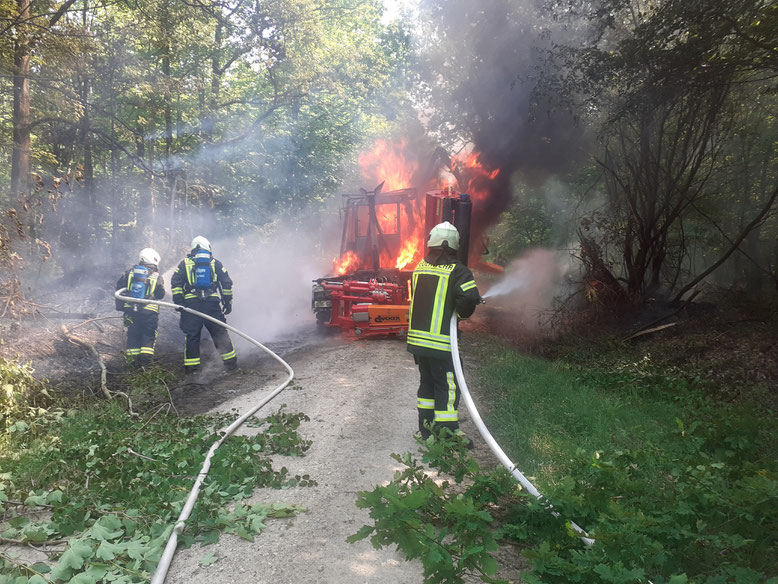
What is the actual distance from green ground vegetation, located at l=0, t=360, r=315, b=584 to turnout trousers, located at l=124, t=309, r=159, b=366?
2.49m

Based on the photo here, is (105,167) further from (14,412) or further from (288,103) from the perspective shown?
(14,412)

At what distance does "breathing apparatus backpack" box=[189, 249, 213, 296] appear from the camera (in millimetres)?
8656

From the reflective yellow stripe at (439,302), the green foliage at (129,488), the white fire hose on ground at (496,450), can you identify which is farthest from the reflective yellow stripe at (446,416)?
the green foliage at (129,488)

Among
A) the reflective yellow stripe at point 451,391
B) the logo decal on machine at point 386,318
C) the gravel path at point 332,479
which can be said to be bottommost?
the gravel path at point 332,479

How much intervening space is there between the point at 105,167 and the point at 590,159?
56.2 ft

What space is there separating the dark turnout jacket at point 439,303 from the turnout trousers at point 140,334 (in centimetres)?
545

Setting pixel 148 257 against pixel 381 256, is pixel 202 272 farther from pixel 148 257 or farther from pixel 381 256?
pixel 381 256

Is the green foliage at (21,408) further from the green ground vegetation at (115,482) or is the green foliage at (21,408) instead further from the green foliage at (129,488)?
the green foliage at (129,488)

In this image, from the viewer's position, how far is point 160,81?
609 inches

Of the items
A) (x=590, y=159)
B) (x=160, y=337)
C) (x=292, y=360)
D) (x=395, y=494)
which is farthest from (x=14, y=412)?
(x=590, y=159)

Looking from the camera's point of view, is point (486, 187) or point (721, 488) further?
point (486, 187)

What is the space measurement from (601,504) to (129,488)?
11.1 feet

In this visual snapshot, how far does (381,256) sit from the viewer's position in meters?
12.4

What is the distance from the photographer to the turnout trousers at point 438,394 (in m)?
4.91
